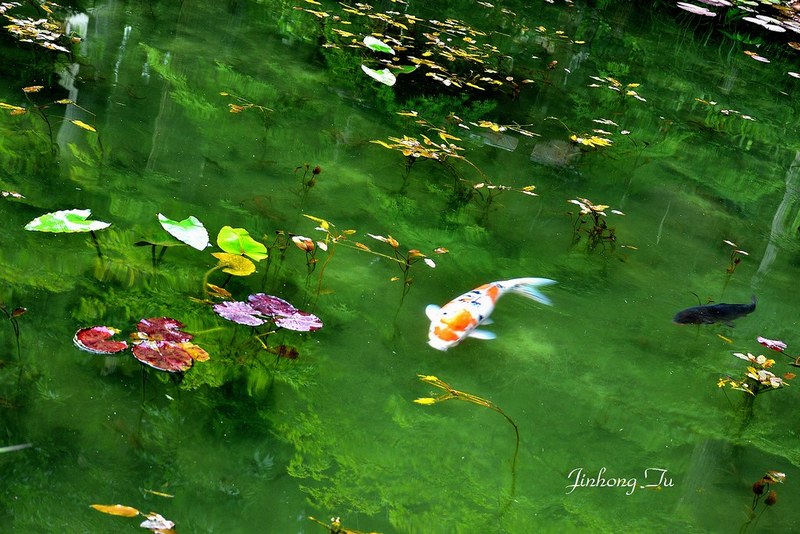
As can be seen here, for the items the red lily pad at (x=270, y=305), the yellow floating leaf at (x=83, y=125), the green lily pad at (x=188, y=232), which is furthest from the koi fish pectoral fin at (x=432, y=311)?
the yellow floating leaf at (x=83, y=125)

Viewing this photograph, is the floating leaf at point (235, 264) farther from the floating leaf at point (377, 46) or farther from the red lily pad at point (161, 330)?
the floating leaf at point (377, 46)

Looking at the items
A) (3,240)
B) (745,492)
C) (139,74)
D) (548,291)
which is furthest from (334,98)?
(745,492)

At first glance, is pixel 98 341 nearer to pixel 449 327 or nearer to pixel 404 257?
pixel 449 327

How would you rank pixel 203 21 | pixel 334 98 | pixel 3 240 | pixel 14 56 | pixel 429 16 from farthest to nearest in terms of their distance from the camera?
1. pixel 429 16
2. pixel 203 21
3. pixel 334 98
4. pixel 14 56
5. pixel 3 240

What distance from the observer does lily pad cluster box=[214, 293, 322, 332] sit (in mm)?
1830

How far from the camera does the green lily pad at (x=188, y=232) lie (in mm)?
1968

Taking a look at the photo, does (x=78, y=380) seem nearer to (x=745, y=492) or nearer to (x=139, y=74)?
(x=745, y=492)

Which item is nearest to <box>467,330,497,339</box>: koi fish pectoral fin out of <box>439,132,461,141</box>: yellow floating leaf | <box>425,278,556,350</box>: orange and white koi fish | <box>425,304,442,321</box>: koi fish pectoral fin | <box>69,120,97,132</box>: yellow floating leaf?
<box>425,278,556,350</box>: orange and white koi fish

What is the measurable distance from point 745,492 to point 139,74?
2.89 m

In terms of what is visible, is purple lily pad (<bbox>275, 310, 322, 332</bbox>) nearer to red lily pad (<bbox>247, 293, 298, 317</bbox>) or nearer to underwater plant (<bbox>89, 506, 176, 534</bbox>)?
red lily pad (<bbox>247, 293, 298, 317</bbox>)

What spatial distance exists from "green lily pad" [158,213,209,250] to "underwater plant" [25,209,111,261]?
166mm

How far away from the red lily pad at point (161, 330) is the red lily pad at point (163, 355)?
21 mm

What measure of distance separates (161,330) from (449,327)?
797 millimetres

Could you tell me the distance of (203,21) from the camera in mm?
4230
